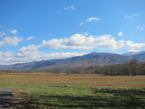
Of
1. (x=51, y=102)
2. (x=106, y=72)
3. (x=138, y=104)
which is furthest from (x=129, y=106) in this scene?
(x=106, y=72)

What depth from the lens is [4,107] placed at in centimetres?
1070

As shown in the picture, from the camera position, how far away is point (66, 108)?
382 inches

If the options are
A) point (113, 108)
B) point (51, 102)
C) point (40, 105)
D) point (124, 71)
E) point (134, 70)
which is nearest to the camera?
point (113, 108)

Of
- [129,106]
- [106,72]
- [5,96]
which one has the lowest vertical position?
[106,72]

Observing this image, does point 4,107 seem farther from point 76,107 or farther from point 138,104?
point 138,104

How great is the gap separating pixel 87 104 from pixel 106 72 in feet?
368

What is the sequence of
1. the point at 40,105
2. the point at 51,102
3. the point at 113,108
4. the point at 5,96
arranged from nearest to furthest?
the point at 113,108, the point at 40,105, the point at 51,102, the point at 5,96

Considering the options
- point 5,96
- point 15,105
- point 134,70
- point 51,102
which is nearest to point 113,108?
point 51,102

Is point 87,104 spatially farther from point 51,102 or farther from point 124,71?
point 124,71

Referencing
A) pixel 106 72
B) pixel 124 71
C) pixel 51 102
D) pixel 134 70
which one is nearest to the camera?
pixel 51 102

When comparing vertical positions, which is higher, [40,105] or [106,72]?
[40,105]

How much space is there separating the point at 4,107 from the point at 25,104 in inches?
74.1

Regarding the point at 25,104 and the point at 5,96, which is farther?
the point at 5,96

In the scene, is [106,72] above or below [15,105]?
below
